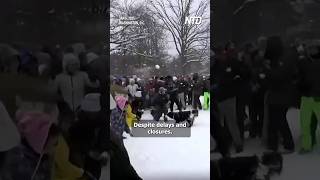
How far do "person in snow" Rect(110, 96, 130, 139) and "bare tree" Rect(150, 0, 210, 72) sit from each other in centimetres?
62

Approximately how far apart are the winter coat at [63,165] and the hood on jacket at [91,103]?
0.34 metres

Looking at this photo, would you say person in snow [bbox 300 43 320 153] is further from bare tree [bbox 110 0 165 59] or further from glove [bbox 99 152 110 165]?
glove [bbox 99 152 110 165]

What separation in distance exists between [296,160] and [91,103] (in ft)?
5.98

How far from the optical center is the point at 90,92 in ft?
15.9

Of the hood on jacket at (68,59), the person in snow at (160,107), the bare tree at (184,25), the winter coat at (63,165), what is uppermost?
the bare tree at (184,25)

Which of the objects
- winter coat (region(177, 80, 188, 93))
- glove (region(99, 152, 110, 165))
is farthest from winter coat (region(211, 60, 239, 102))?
glove (region(99, 152, 110, 165))

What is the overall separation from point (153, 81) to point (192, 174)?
850 millimetres

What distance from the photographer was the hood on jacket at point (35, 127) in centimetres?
489

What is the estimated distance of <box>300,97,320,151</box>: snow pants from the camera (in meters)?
4.89

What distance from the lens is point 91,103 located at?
4.86 metres

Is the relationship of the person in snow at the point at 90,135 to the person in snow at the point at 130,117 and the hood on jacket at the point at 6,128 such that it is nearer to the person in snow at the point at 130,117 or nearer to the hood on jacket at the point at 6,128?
the person in snow at the point at 130,117

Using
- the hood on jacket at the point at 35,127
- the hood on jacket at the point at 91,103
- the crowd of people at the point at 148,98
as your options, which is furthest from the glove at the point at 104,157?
the hood on jacket at the point at 35,127

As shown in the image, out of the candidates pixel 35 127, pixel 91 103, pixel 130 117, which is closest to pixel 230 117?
pixel 130 117

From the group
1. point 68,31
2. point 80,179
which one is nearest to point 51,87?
point 68,31
